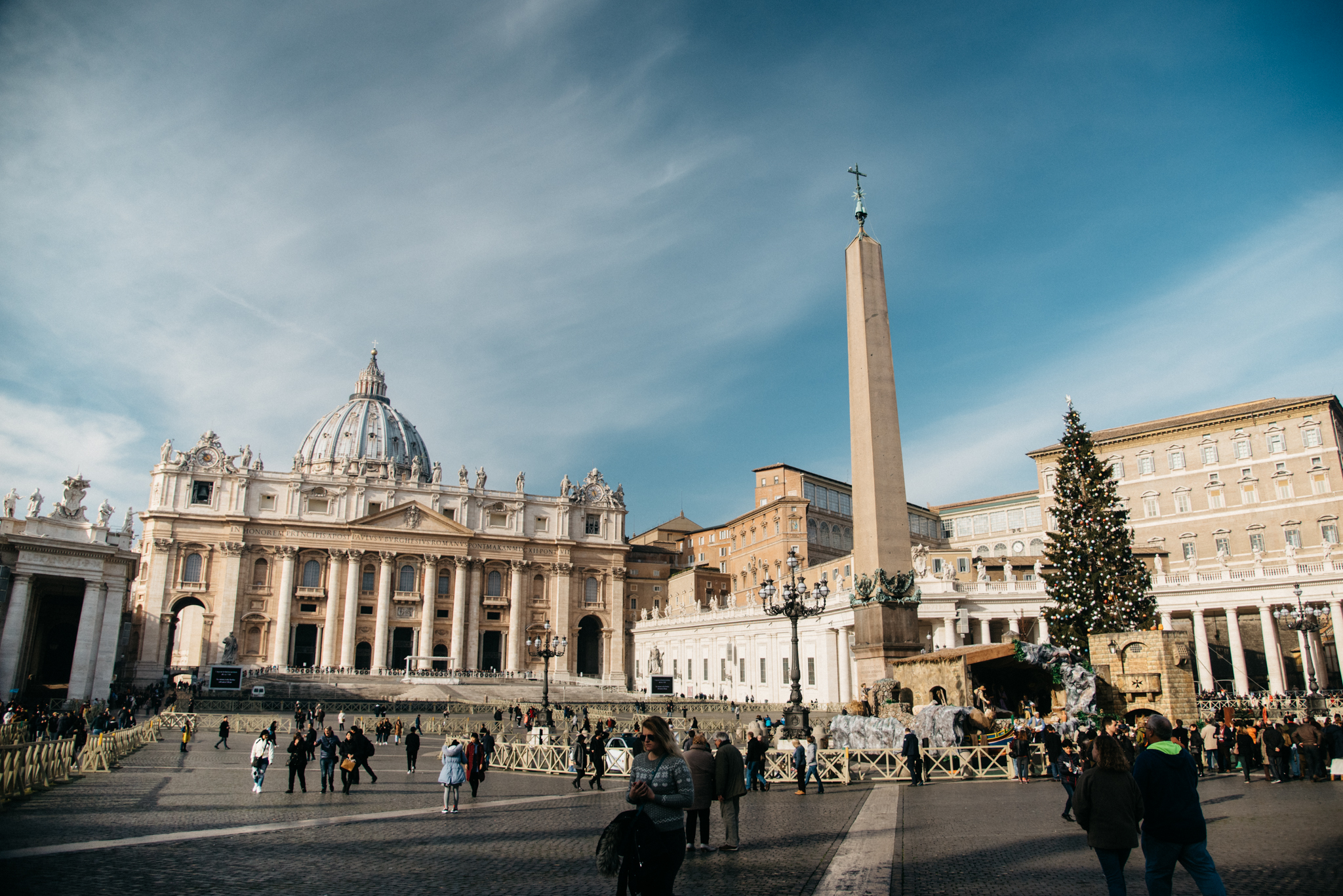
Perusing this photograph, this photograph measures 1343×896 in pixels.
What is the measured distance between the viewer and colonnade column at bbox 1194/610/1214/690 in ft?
124

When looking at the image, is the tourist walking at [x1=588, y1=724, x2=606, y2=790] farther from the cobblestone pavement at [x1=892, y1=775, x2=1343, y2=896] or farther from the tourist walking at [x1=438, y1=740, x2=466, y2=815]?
the cobblestone pavement at [x1=892, y1=775, x2=1343, y2=896]

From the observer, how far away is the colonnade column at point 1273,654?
36250mm

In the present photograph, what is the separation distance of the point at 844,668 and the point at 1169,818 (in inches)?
1425

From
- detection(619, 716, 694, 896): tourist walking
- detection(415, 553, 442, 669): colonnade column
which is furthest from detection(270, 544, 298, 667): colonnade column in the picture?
detection(619, 716, 694, 896): tourist walking

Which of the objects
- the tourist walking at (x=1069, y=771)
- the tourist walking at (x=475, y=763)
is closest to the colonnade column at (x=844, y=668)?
the tourist walking at (x=1069, y=771)

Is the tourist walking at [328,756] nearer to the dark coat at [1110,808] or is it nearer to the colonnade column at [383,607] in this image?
the dark coat at [1110,808]

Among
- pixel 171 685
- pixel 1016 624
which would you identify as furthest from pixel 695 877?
pixel 171 685

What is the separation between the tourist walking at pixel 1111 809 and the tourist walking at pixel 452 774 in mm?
8358

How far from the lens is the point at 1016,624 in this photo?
4103cm

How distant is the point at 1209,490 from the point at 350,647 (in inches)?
2281

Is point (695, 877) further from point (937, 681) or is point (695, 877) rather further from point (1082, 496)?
point (1082, 496)

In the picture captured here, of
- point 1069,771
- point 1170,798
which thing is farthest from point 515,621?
point 1170,798

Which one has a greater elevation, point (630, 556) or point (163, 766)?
point (630, 556)

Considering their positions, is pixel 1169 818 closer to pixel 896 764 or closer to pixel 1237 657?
pixel 896 764
